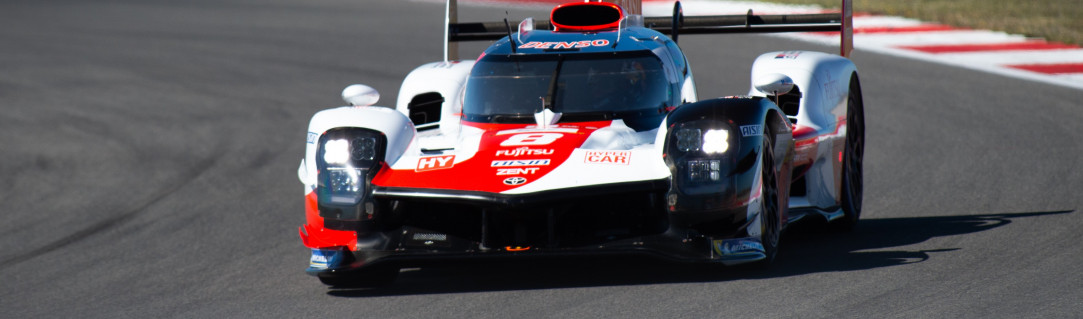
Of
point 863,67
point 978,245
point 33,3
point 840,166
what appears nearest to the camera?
point 978,245

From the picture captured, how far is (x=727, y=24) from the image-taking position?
9195 mm

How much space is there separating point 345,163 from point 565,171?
103 centimetres

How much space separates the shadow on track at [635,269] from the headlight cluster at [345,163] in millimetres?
458

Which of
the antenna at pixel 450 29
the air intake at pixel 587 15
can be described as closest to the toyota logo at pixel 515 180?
the air intake at pixel 587 15

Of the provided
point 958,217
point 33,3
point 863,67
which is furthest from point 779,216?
point 33,3

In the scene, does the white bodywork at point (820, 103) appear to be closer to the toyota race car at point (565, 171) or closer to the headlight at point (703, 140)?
the toyota race car at point (565, 171)

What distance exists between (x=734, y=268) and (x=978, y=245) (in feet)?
4.35

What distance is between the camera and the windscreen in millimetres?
7289

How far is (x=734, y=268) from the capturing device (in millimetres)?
6555

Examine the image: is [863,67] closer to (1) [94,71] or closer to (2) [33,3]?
(1) [94,71]

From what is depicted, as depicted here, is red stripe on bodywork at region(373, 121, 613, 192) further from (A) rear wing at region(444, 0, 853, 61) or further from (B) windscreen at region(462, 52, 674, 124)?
(A) rear wing at region(444, 0, 853, 61)

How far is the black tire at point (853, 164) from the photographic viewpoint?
7879mm

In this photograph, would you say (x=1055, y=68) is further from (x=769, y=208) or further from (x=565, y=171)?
(x=565, y=171)

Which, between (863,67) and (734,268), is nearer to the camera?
(734,268)
